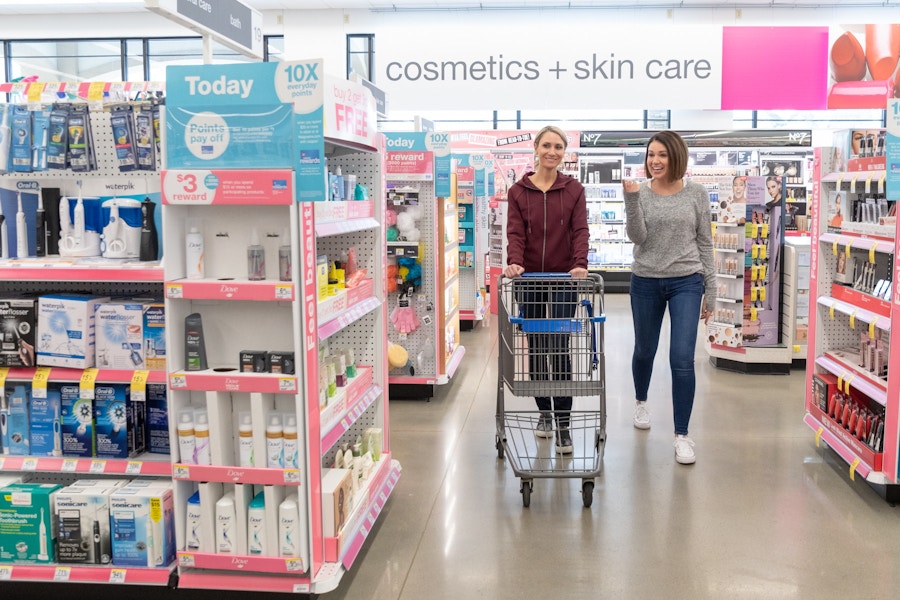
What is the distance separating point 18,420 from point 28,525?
0.39 meters

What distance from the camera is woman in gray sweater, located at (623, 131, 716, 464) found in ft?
14.6

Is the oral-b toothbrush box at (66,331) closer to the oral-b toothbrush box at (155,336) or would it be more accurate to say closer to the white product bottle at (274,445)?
the oral-b toothbrush box at (155,336)

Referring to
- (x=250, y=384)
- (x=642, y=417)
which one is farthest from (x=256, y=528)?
(x=642, y=417)

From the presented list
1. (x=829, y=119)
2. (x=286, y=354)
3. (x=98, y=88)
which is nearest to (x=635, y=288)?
(x=286, y=354)

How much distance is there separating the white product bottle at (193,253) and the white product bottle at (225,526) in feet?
2.60

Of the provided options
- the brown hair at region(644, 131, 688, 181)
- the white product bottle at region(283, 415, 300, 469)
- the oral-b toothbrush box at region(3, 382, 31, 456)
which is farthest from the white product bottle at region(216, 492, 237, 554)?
the brown hair at region(644, 131, 688, 181)

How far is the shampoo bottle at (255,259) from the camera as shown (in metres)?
2.80

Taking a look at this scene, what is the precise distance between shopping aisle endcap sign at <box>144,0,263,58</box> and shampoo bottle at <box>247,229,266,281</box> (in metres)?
0.82

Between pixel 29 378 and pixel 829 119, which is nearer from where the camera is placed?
pixel 29 378

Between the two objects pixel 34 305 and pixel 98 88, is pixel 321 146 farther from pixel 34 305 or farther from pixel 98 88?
pixel 98 88

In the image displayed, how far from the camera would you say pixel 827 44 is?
39.3 ft

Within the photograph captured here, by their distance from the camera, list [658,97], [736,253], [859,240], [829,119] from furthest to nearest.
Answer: [829,119] → [658,97] → [736,253] → [859,240]

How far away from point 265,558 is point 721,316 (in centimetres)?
537

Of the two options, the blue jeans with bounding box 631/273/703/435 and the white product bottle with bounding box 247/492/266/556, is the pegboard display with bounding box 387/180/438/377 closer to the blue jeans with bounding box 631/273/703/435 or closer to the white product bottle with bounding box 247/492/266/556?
the blue jeans with bounding box 631/273/703/435
